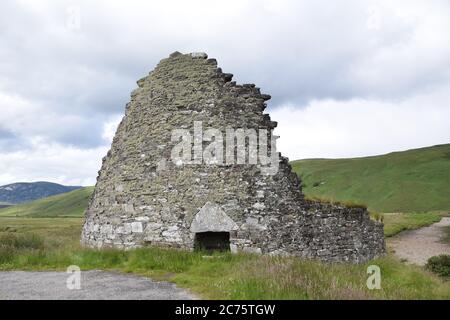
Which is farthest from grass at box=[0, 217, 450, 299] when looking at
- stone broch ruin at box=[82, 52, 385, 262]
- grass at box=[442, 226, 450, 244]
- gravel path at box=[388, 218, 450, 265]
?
grass at box=[442, 226, 450, 244]

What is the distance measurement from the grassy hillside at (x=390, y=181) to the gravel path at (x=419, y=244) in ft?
99.9

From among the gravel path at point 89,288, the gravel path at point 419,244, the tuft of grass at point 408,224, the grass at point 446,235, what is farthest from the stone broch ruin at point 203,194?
the tuft of grass at point 408,224

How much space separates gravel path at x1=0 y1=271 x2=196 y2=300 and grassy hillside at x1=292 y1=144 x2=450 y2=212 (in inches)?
2287

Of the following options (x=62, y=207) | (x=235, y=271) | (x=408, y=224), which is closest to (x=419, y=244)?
(x=408, y=224)

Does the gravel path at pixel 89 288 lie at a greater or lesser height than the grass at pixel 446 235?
greater

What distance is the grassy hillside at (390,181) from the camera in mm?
67875

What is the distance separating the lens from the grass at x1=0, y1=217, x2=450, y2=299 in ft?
25.0

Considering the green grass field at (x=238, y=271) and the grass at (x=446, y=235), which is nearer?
the green grass field at (x=238, y=271)

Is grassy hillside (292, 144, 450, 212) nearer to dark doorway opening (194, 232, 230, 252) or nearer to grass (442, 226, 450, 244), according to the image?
grass (442, 226, 450, 244)

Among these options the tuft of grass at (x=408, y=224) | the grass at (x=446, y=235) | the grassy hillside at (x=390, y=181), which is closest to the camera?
the grass at (x=446, y=235)

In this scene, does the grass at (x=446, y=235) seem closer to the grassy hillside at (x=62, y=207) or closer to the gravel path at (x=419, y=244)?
the gravel path at (x=419, y=244)

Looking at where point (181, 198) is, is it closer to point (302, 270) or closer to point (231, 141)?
point (231, 141)

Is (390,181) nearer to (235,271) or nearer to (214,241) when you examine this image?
(214,241)

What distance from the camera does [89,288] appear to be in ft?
28.6
